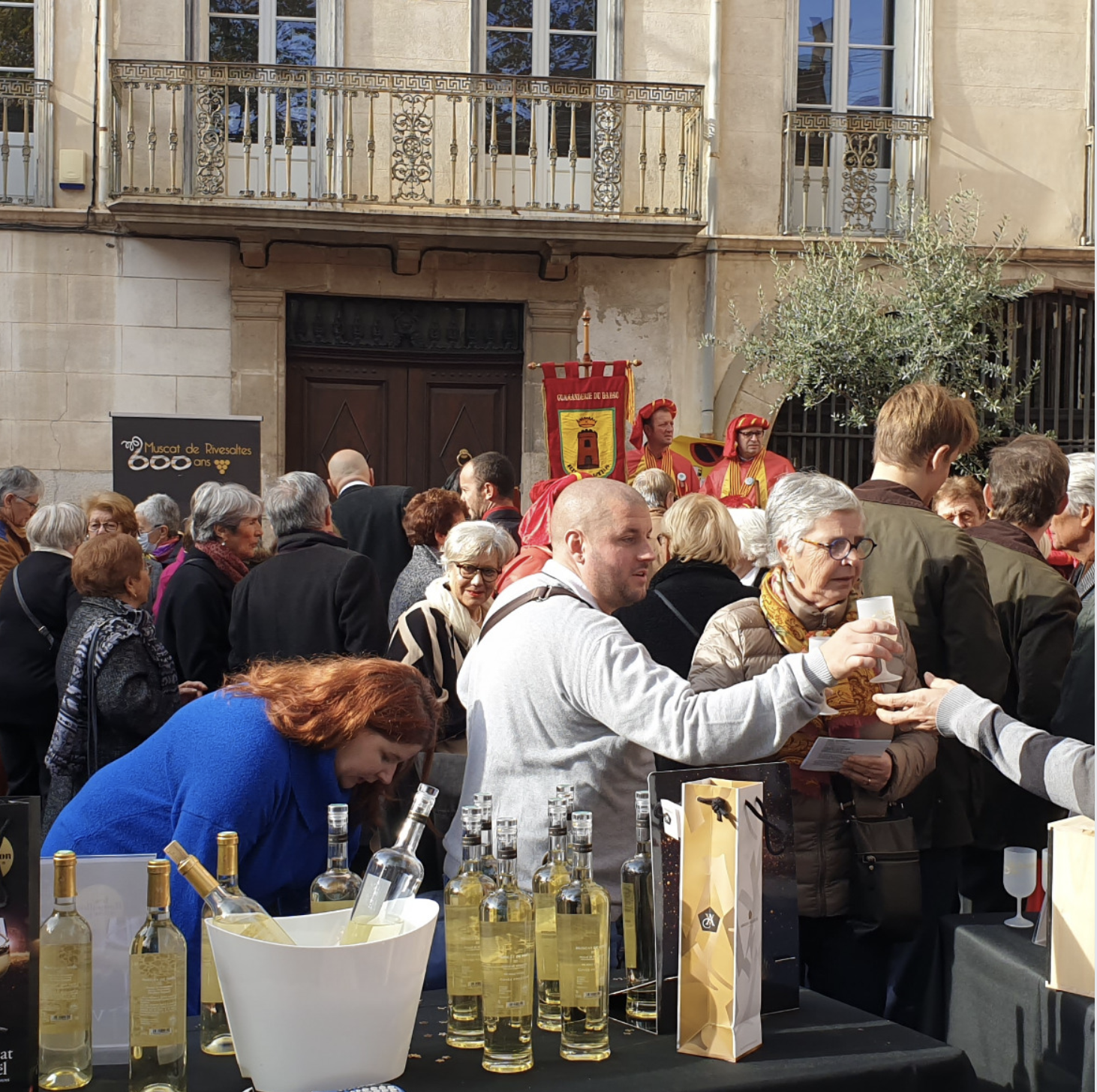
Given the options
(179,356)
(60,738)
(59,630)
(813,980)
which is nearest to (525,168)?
(179,356)

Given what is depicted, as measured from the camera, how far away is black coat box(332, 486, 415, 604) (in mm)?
6750

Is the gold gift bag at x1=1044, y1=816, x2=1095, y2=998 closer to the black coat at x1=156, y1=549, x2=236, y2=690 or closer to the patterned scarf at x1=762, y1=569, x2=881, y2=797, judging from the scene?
the patterned scarf at x1=762, y1=569, x2=881, y2=797

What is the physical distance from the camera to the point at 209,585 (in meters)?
5.28

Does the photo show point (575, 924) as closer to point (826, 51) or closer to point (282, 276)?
point (282, 276)

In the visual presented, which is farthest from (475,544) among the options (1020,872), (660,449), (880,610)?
(660,449)

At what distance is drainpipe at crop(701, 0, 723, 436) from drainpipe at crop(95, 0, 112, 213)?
5.09 metres

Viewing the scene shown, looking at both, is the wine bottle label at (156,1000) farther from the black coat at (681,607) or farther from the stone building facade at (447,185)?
the stone building facade at (447,185)

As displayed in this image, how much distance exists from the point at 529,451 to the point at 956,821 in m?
8.80

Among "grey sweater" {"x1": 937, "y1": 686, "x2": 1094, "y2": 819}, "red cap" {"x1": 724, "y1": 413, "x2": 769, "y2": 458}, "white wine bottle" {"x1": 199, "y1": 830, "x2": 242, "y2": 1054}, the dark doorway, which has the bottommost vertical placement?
"white wine bottle" {"x1": 199, "y1": 830, "x2": 242, "y2": 1054}

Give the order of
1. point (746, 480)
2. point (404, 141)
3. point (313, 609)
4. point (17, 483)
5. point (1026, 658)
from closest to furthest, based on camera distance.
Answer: point (1026, 658) < point (313, 609) < point (17, 483) < point (746, 480) < point (404, 141)

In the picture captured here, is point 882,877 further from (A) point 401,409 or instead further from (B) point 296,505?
(A) point 401,409

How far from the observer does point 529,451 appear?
12172 mm

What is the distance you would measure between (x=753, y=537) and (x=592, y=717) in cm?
217

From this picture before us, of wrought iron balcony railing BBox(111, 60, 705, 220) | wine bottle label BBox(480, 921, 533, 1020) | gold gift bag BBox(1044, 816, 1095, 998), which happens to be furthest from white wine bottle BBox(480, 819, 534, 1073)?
wrought iron balcony railing BBox(111, 60, 705, 220)
